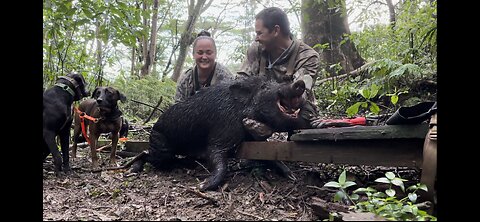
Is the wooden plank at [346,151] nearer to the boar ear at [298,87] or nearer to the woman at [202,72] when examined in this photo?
the boar ear at [298,87]

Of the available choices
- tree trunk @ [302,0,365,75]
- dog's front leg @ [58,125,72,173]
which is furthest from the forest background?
dog's front leg @ [58,125,72,173]

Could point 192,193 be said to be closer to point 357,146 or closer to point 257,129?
point 257,129

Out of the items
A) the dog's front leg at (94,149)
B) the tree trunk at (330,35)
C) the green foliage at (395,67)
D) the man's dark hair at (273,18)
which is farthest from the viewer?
the tree trunk at (330,35)

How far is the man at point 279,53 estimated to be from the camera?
4711mm

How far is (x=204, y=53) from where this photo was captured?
211 inches

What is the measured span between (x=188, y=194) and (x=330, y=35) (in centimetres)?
697

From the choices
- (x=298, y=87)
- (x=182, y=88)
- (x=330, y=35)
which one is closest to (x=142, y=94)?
(x=330, y=35)

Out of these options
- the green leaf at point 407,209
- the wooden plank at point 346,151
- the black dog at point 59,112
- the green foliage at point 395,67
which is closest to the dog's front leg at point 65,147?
the black dog at point 59,112

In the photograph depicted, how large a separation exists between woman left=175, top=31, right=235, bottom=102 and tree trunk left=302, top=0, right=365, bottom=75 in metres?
4.20

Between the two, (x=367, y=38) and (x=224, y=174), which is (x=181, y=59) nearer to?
(x=367, y=38)

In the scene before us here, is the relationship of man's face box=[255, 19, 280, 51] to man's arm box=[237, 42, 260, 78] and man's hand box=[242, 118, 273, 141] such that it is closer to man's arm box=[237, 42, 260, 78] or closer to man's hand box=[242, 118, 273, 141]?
man's arm box=[237, 42, 260, 78]

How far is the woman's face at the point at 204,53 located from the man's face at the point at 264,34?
77 cm
